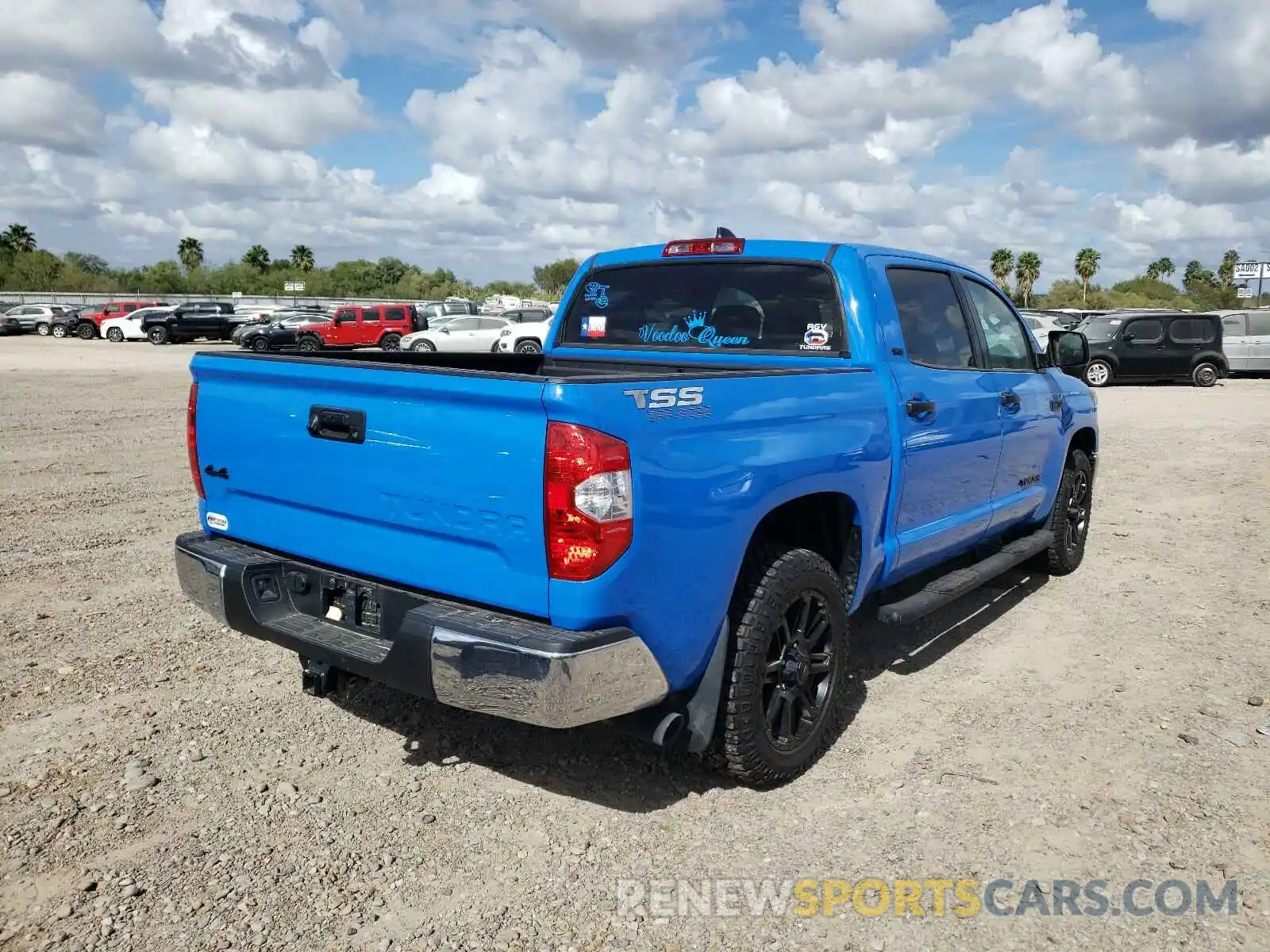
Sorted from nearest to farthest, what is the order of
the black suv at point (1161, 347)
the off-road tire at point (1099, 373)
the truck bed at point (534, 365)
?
the truck bed at point (534, 365), the black suv at point (1161, 347), the off-road tire at point (1099, 373)

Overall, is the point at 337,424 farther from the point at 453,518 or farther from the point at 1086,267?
the point at 1086,267

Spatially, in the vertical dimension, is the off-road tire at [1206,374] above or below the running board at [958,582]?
below

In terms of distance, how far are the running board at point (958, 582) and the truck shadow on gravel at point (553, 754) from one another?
458 millimetres

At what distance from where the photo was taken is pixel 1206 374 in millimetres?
21656

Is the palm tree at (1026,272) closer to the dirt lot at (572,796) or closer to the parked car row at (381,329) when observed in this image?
the parked car row at (381,329)

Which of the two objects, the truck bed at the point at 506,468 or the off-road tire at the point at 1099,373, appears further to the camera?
the off-road tire at the point at 1099,373

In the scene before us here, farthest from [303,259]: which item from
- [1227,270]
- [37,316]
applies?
[1227,270]

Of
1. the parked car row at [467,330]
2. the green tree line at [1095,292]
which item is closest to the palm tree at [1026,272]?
the green tree line at [1095,292]

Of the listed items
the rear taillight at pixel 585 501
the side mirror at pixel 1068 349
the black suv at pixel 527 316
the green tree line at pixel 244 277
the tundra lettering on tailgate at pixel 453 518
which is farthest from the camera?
the green tree line at pixel 244 277

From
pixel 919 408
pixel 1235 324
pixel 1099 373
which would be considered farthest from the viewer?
pixel 1235 324

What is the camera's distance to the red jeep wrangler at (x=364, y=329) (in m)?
33.9

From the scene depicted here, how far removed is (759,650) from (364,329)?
3281 centimetres

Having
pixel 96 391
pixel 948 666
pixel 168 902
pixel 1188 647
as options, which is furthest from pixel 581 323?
pixel 96 391

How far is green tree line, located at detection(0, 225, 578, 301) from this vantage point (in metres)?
78.6
